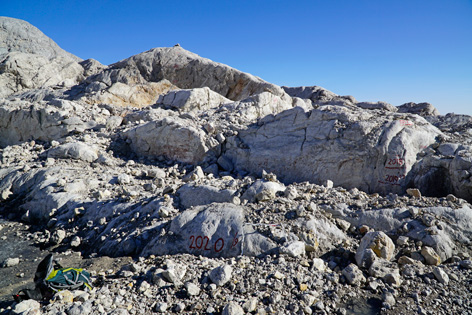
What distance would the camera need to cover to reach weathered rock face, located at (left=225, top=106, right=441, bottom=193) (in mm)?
6598

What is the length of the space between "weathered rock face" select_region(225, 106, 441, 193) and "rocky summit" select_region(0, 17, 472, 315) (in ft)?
0.11

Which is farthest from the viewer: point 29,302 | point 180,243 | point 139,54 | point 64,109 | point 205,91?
point 139,54

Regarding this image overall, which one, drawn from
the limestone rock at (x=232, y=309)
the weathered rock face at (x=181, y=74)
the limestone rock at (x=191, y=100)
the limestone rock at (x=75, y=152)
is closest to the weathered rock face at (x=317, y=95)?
the weathered rock face at (x=181, y=74)

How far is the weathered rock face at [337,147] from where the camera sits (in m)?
6.60

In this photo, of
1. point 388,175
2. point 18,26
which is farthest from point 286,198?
point 18,26

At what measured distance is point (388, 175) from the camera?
21.4 ft

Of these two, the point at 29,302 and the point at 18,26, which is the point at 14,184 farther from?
the point at 18,26

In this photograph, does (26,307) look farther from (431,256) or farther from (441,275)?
(431,256)

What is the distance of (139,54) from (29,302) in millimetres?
17192

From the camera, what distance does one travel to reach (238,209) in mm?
4934

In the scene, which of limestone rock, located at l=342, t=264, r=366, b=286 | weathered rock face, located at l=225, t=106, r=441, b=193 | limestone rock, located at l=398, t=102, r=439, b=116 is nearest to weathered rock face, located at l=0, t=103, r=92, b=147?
weathered rock face, located at l=225, t=106, r=441, b=193

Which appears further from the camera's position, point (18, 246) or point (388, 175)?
point (388, 175)

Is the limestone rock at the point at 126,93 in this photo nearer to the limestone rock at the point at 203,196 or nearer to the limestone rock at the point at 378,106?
the limestone rock at the point at 203,196

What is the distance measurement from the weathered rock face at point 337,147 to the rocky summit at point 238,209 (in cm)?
3
